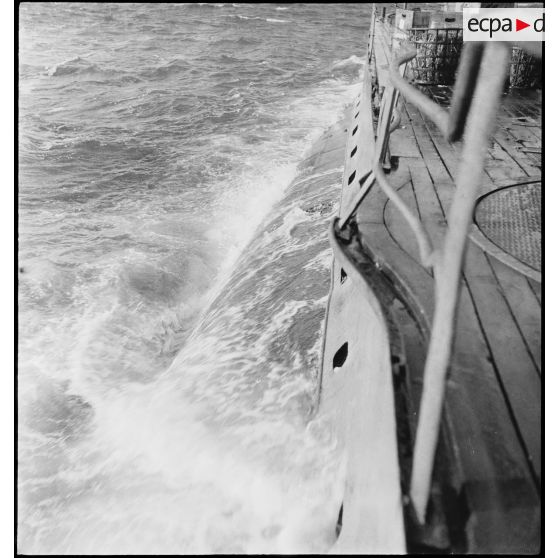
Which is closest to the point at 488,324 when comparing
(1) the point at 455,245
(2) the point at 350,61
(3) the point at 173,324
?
(1) the point at 455,245

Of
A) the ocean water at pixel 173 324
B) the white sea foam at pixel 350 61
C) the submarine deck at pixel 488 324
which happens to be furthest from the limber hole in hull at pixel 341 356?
the white sea foam at pixel 350 61

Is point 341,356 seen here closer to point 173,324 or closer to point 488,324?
point 488,324

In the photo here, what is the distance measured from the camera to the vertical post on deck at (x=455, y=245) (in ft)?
3.61

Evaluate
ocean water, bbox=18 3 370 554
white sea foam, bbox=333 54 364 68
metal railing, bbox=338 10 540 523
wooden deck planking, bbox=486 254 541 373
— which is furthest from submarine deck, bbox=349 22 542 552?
white sea foam, bbox=333 54 364 68

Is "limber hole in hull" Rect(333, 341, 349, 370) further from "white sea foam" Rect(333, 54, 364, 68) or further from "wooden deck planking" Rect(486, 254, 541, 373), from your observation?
"white sea foam" Rect(333, 54, 364, 68)

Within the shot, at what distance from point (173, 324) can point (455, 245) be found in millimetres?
6076

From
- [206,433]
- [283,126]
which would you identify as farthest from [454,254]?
[283,126]

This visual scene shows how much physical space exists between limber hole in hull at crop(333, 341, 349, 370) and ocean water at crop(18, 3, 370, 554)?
0.49 m

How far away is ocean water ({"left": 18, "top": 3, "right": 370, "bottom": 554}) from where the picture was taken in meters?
3.68

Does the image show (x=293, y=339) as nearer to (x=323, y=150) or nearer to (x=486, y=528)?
(x=486, y=528)

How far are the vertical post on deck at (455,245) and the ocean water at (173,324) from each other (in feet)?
5.76

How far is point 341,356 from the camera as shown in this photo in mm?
3811

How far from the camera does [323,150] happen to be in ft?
39.1

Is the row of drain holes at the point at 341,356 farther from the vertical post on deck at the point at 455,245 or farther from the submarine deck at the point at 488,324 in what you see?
the vertical post on deck at the point at 455,245
